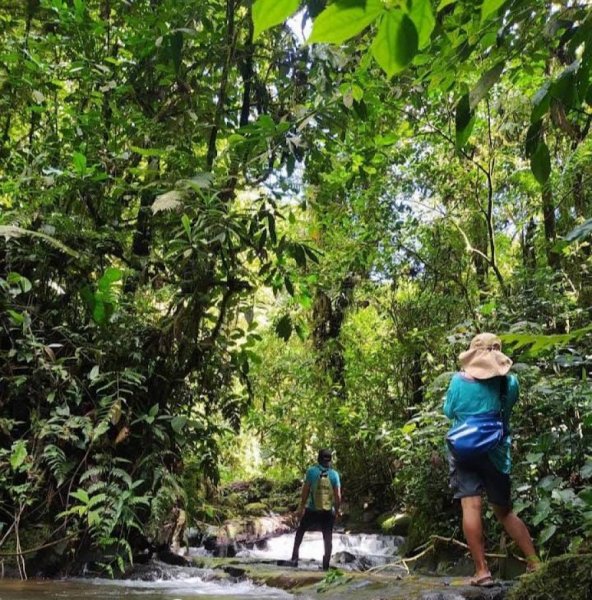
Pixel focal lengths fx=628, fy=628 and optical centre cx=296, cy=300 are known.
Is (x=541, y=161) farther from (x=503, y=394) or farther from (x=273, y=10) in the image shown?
(x=503, y=394)

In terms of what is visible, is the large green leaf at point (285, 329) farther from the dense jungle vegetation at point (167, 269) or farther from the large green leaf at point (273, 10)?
the large green leaf at point (273, 10)

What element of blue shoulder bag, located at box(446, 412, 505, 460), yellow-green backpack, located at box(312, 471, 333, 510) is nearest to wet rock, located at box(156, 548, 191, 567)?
yellow-green backpack, located at box(312, 471, 333, 510)

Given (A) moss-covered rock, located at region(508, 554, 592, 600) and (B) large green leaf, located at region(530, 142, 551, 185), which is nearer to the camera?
(B) large green leaf, located at region(530, 142, 551, 185)

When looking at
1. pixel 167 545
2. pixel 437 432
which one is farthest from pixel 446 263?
pixel 167 545

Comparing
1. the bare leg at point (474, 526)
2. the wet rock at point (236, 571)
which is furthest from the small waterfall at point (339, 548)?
the bare leg at point (474, 526)

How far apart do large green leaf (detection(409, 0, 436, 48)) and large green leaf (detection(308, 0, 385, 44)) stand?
0.07 meters

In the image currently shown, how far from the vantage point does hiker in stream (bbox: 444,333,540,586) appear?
178 inches

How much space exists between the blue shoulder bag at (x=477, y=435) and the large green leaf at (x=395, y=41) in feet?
13.1

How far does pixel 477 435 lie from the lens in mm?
4535

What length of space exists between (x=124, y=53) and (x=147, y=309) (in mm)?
2754

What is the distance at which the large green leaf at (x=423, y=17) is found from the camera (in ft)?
2.98

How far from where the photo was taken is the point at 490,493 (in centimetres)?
456

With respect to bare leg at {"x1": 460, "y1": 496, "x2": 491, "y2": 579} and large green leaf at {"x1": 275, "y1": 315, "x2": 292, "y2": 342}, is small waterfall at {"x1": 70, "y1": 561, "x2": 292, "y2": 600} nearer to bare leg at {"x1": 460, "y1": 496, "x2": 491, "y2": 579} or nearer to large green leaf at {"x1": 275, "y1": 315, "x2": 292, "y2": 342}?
bare leg at {"x1": 460, "y1": 496, "x2": 491, "y2": 579}

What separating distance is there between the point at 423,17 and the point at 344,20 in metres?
0.13
